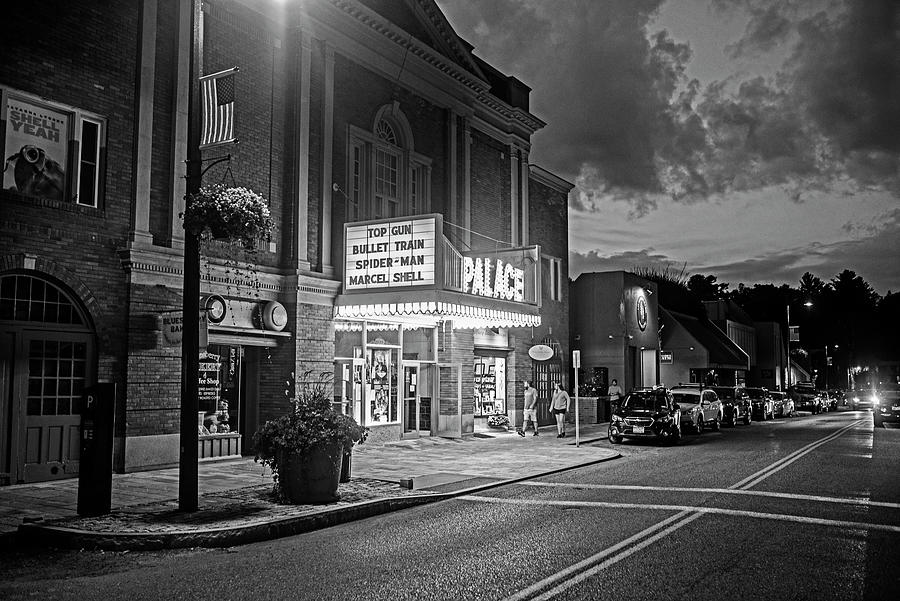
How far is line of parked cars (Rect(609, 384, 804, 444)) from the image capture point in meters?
23.8

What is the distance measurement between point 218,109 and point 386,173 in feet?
36.3

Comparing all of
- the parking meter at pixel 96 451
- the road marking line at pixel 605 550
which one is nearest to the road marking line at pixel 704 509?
the road marking line at pixel 605 550

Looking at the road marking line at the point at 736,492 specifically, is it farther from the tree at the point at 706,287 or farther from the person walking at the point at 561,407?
the tree at the point at 706,287

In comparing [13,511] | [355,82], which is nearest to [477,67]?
[355,82]

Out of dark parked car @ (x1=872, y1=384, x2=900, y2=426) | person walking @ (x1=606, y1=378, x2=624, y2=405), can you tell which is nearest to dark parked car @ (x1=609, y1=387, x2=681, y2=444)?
person walking @ (x1=606, y1=378, x2=624, y2=405)

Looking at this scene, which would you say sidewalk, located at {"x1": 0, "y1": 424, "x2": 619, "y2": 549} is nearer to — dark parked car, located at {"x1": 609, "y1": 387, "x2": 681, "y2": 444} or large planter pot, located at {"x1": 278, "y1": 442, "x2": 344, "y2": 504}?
large planter pot, located at {"x1": 278, "y1": 442, "x2": 344, "y2": 504}

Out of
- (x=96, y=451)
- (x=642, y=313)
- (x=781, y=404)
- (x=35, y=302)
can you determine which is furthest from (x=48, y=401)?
(x=781, y=404)

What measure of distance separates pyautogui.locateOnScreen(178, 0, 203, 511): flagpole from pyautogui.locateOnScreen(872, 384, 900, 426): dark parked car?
103 ft

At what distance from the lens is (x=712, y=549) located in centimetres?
878

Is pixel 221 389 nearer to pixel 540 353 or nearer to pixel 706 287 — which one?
pixel 540 353

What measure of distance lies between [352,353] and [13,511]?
35.5 feet

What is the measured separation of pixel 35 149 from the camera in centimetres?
1405

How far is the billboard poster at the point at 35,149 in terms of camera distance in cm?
1368

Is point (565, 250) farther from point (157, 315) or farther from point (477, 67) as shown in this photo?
point (157, 315)
